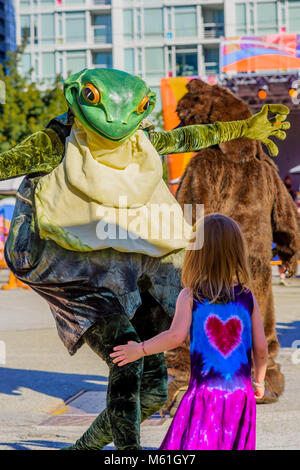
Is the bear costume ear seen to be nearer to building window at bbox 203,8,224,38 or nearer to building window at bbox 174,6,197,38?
building window at bbox 174,6,197,38

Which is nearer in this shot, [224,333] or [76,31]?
[224,333]

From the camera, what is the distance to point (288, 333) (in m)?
8.28

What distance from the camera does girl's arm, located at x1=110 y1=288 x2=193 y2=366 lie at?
2.92 meters

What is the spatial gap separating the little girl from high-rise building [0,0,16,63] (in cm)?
6721

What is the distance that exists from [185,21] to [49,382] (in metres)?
40.5

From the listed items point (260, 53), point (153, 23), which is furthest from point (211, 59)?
point (260, 53)

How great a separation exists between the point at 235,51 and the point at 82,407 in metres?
13.9

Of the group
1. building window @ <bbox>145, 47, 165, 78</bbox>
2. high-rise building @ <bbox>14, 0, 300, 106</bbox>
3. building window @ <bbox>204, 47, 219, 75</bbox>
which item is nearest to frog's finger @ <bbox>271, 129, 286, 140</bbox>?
high-rise building @ <bbox>14, 0, 300, 106</bbox>

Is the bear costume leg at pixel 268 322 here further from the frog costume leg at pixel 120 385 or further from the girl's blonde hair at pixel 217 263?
the girl's blonde hair at pixel 217 263

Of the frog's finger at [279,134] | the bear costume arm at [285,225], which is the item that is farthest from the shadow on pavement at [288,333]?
the frog's finger at [279,134]

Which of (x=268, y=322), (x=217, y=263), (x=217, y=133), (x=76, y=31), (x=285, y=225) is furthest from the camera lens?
(x=76, y=31)

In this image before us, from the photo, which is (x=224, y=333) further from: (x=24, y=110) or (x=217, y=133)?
(x=24, y=110)

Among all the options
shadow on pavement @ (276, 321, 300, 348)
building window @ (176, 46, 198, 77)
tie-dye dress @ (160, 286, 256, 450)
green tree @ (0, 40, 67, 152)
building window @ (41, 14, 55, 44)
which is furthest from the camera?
building window @ (41, 14, 55, 44)
